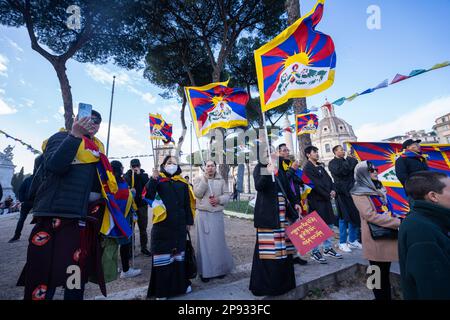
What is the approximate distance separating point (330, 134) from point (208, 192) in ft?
231

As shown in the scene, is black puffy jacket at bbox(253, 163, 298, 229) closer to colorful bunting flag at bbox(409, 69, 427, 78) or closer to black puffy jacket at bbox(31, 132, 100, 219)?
black puffy jacket at bbox(31, 132, 100, 219)

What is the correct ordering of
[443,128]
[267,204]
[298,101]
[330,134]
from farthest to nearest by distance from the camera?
[330,134] → [443,128] → [298,101] → [267,204]

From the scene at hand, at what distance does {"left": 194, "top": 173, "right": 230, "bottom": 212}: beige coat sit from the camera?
3.74 metres

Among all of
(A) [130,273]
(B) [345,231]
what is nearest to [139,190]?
(A) [130,273]

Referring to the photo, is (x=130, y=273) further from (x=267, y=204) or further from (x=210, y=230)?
(x=267, y=204)

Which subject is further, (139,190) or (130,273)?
(139,190)

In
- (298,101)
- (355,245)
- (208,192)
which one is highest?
(298,101)

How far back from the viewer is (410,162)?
421 centimetres

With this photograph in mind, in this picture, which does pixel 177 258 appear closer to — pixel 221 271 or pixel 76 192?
pixel 221 271

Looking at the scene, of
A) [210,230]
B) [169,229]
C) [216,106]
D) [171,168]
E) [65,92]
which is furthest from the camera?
[65,92]

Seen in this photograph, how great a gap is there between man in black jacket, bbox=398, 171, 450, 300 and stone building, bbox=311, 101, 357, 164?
6723 cm

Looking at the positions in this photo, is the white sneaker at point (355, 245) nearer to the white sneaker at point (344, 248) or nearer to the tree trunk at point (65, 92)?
the white sneaker at point (344, 248)
